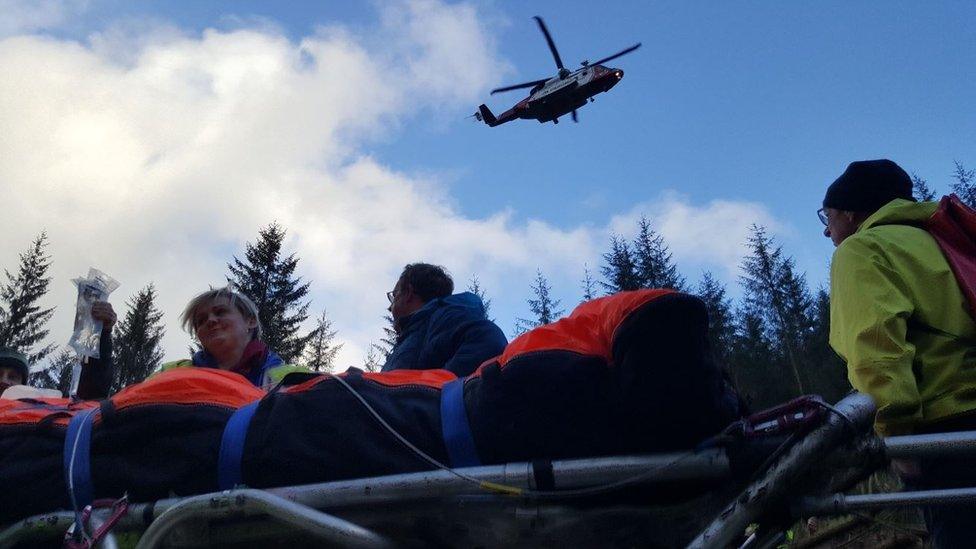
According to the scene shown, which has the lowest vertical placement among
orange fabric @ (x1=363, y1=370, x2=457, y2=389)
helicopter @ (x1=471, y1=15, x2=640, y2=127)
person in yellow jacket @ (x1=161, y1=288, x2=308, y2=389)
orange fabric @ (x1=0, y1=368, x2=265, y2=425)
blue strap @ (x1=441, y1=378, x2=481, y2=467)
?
blue strap @ (x1=441, y1=378, x2=481, y2=467)

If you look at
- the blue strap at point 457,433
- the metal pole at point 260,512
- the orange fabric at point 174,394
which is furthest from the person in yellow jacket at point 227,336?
the blue strap at point 457,433

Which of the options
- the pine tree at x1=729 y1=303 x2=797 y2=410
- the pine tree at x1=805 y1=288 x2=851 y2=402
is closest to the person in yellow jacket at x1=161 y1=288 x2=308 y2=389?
the pine tree at x1=805 y1=288 x2=851 y2=402

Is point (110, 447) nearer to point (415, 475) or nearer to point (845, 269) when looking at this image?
point (415, 475)

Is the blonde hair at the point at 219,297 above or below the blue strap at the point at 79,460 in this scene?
above

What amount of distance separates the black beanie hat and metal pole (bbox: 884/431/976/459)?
1305 mm

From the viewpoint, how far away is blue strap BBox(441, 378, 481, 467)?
163cm

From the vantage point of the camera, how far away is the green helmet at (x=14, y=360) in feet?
15.8

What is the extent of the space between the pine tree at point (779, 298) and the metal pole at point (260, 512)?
40740 millimetres

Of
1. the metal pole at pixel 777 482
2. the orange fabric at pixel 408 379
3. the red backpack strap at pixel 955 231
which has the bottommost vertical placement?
the metal pole at pixel 777 482

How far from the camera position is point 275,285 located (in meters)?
29.1

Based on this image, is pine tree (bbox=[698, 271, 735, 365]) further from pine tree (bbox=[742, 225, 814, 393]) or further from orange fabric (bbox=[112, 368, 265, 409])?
orange fabric (bbox=[112, 368, 265, 409])

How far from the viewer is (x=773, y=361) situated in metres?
39.0

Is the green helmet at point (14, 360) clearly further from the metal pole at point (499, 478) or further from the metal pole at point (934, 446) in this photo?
the metal pole at point (934, 446)

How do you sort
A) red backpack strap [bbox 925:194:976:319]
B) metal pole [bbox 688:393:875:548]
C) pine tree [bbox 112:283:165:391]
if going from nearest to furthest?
metal pole [bbox 688:393:875:548]
red backpack strap [bbox 925:194:976:319]
pine tree [bbox 112:283:165:391]
